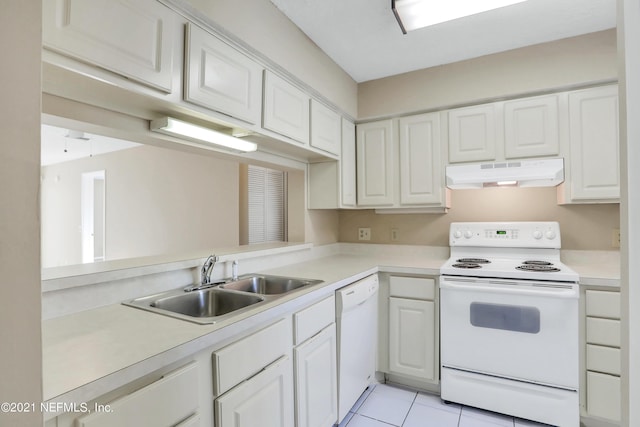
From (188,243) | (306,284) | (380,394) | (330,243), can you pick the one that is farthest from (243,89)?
(188,243)

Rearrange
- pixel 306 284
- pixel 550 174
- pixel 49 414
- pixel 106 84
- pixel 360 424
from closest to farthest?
pixel 49 414, pixel 106 84, pixel 306 284, pixel 360 424, pixel 550 174

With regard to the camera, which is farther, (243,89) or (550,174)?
(550,174)

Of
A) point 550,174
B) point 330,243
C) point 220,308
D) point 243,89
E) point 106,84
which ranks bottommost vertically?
point 220,308

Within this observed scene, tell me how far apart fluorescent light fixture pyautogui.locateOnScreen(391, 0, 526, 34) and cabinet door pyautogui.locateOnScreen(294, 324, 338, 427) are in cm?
179

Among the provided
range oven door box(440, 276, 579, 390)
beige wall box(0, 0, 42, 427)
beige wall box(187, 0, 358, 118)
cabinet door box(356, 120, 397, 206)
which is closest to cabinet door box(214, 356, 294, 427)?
beige wall box(0, 0, 42, 427)

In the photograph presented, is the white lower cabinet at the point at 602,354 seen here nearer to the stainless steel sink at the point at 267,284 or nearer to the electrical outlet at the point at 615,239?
the electrical outlet at the point at 615,239

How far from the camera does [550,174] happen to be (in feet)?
7.11

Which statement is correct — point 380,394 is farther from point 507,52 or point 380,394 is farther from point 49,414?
point 507,52

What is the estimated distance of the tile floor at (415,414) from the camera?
76.6 inches

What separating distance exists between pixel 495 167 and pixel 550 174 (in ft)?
1.09

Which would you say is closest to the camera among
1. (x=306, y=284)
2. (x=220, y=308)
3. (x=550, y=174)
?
(x=220, y=308)

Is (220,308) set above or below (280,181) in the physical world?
below

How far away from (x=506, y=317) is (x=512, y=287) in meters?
0.19

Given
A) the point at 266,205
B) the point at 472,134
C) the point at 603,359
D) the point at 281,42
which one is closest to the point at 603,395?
the point at 603,359
